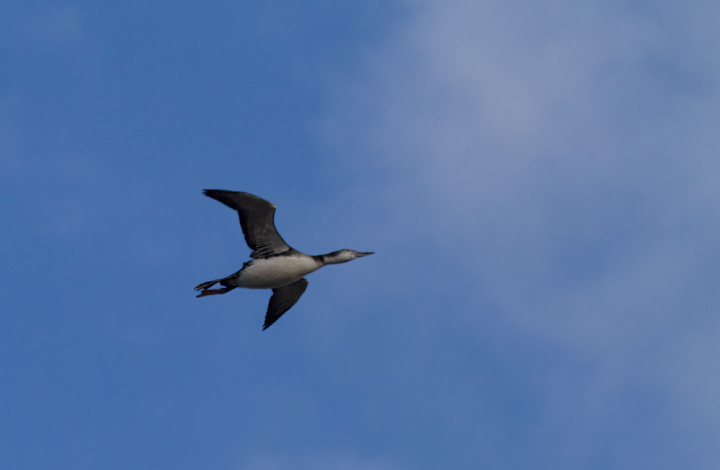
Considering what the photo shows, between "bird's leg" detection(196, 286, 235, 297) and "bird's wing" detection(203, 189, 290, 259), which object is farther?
"bird's leg" detection(196, 286, 235, 297)

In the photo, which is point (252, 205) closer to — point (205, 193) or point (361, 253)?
point (205, 193)

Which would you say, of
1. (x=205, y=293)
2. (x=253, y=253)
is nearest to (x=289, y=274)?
(x=253, y=253)

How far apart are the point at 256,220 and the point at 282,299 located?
352 centimetres

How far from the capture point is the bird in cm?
2200

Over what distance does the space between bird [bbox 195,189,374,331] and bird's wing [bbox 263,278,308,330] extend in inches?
37.3

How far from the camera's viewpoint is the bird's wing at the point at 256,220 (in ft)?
71.5

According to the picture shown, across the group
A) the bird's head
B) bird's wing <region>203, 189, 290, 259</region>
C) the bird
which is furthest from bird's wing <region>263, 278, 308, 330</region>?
bird's wing <region>203, 189, 290, 259</region>

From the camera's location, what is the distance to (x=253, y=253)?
2291 centimetres

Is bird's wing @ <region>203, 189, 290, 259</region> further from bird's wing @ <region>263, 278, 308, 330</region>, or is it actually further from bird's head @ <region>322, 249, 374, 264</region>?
bird's wing @ <region>263, 278, 308, 330</region>

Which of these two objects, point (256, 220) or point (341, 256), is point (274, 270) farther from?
point (341, 256)

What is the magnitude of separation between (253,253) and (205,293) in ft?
7.03

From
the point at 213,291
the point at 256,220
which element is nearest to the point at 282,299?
the point at 213,291

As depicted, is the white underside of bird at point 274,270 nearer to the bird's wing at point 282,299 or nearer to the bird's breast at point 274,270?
the bird's breast at point 274,270

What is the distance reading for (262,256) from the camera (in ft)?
75.0
